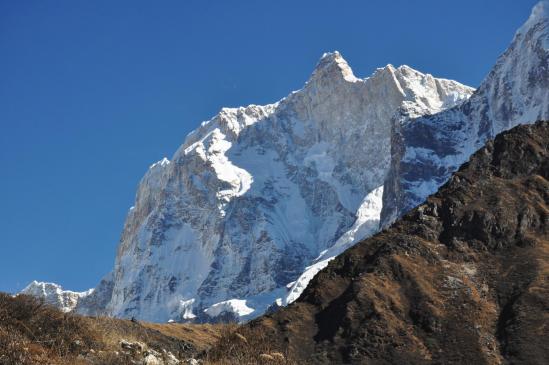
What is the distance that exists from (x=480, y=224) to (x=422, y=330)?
25.7 metres

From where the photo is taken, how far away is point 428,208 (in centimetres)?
12975

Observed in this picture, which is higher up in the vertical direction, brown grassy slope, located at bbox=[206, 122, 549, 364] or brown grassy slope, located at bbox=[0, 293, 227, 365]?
brown grassy slope, located at bbox=[206, 122, 549, 364]

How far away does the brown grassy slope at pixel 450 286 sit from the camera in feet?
326

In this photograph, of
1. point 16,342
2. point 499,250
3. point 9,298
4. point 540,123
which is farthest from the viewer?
point 540,123

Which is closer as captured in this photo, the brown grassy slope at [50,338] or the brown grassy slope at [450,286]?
the brown grassy slope at [50,338]

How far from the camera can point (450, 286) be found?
11231 centimetres

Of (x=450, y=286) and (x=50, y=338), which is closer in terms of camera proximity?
(x=50, y=338)

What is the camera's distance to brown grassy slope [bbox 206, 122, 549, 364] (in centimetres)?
9944

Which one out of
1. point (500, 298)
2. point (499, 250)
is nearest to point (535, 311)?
point (500, 298)

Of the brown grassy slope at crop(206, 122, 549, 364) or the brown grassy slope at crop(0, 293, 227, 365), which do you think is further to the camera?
the brown grassy slope at crop(206, 122, 549, 364)

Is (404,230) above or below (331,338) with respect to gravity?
above

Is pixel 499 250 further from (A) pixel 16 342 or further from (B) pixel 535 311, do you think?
(A) pixel 16 342

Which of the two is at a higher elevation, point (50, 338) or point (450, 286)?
point (450, 286)

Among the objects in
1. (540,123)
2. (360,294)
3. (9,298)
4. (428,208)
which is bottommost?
(9,298)
